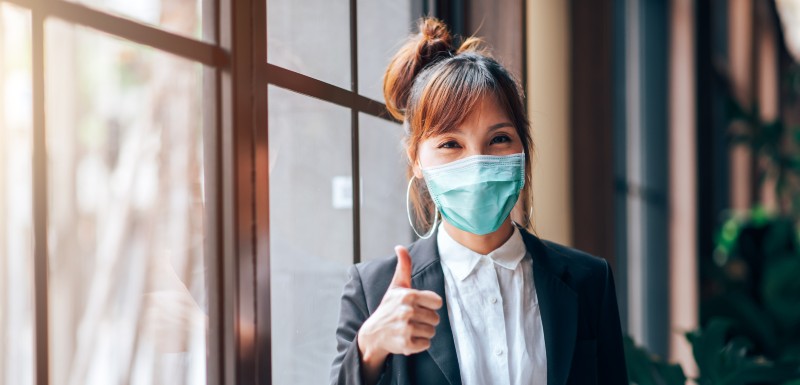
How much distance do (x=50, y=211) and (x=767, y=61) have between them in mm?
7507

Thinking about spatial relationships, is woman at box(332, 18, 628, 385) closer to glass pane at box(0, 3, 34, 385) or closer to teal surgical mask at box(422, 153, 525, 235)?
teal surgical mask at box(422, 153, 525, 235)

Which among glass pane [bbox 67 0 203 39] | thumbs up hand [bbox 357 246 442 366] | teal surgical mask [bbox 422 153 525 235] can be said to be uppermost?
glass pane [bbox 67 0 203 39]

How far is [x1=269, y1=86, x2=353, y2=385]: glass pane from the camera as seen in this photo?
1275 mm

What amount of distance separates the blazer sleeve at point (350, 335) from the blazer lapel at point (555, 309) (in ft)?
0.79

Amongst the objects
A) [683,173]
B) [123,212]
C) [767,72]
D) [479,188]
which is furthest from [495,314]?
[767,72]

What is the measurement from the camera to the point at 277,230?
4.17 feet

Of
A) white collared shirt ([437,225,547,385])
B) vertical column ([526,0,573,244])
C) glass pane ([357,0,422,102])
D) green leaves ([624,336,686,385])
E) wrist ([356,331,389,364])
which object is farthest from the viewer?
vertical column ([526,0,573,244])

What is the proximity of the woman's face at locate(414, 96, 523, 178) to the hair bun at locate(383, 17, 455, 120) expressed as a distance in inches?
5.2

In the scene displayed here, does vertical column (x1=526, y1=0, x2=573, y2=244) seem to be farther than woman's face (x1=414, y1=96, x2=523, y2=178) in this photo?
Yes

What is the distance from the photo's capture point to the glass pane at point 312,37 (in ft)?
4.11

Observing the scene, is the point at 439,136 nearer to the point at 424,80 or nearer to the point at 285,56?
the point at 424,80

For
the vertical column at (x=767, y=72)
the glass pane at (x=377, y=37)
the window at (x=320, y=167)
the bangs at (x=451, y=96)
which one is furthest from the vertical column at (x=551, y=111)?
the vertical column at (x=767, y=72)

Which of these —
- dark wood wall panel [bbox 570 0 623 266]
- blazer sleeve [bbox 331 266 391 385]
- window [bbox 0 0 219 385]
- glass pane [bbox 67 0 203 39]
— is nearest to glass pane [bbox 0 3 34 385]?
window [bbox 0 0 219 385]

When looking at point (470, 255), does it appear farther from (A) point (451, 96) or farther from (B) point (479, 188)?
(A) point (451, 96)
